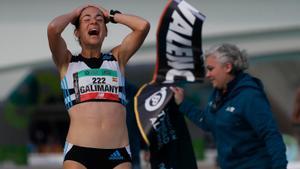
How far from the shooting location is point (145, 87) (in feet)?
21.8

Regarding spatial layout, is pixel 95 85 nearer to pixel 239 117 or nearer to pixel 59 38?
pixel 59 38

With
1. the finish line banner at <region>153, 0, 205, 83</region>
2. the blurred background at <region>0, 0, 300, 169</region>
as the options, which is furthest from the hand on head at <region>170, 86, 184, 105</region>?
the blurred background at <region>0, 0, 300, 169</region>

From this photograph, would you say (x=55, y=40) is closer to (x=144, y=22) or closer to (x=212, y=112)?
(x=144, y=22)

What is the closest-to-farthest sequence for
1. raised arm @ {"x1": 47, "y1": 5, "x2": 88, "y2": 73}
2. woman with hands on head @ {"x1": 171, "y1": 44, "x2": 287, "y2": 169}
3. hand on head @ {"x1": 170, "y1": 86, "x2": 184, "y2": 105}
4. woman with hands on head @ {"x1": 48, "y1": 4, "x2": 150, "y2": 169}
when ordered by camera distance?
woman with hands on head @ {"x1": 48, "y1": 4, "x2": 150, "y2": 169} → raised arm @ {"x1": 47, "y1": 5, "x2": 88, "y2": 73} → woman with hands on head @ {"x1": 171, "y1": 44, "x2": 287, "y2": 169} → hand on head @ {"x1": 170, "y1": 86, "x2": 184, "y2": 105}

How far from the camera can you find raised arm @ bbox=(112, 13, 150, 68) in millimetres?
4910

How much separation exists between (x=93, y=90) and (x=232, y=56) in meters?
1.20

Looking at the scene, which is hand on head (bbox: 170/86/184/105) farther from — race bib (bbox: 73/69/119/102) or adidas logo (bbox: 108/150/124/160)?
adidas logo (bbox: 108/150/124/160)

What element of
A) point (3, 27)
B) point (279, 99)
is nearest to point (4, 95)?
point (3, 27)

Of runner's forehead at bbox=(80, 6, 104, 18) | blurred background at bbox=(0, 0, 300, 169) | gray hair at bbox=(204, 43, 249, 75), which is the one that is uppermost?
runner's forehead at bbox=(80, 6, 104, 18)

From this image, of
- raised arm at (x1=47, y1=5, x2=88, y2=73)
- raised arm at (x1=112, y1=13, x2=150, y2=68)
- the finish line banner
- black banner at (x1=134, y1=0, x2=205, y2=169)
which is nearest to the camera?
raised arm at (x1=47, y1=5, x2=88, y2=73)

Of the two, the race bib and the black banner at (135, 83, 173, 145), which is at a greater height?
the race bib

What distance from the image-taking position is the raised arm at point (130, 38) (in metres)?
4.91

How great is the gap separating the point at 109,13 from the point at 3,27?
12.6 m

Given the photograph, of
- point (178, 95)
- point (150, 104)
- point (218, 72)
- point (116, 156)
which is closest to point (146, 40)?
point (150, 104)
